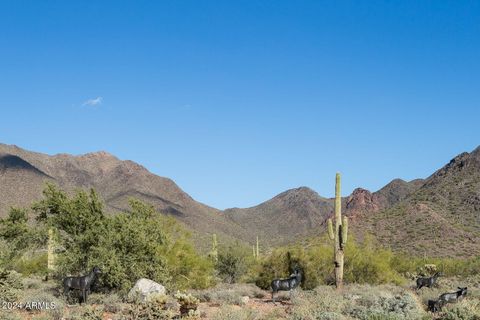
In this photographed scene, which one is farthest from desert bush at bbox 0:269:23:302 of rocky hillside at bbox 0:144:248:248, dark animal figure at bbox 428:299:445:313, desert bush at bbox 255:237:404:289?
rocky hillside at bbox 0:144:248:248

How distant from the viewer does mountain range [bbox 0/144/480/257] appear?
2249 inches

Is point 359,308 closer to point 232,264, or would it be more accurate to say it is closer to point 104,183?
point 232,264

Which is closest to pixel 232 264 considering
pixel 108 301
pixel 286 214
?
pixel 108 301

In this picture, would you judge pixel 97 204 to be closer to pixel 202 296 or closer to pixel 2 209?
pixel 202 296

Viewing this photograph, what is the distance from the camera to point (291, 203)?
159250mm

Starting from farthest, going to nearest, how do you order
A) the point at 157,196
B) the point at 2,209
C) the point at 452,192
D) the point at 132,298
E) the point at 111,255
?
the point at 157,196
the point at 2,209
the point at 452,192
the point at 111,255
the point at 132,298

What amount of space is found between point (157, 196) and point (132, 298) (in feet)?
353

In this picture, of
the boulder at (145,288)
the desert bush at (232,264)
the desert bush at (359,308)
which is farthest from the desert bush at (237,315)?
the desert bush at (232,264)

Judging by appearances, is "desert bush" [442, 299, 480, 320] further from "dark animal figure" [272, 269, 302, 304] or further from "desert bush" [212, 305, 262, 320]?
"dark animal figure" [272, 269, 302, 304]

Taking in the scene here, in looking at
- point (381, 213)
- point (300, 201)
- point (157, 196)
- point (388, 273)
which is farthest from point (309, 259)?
point (300, 201)

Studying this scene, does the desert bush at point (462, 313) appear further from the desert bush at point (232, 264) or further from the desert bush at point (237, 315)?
the desert bush at point (232, 264)

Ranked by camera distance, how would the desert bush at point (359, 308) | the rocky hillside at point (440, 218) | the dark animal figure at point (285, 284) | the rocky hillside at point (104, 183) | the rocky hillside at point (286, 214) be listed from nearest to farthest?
the desert bush at point (359, 308), the dark animal figure at point (285, 284), the rocky hillside at point (440, 218), the rocky hillside at point (104, 183), the rocky hillside at point (286, 214)

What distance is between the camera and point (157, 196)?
123875 millimetres

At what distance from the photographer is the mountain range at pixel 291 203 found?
187 ft
